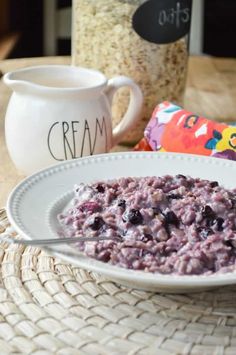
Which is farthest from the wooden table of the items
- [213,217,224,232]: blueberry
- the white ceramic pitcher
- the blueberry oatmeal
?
[213,217,224,232]: blueberry

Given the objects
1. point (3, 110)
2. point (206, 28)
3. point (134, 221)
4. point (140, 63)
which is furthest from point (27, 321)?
point (206, 28)

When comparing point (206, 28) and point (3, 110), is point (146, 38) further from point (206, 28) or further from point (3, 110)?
point (206, 28)

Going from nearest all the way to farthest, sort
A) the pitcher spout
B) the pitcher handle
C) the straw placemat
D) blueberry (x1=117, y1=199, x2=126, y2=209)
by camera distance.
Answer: the straw placemat → blueberry (x1=117, y1=199, x2=126, y2=209) → the pitcher spout → the pitcher handle

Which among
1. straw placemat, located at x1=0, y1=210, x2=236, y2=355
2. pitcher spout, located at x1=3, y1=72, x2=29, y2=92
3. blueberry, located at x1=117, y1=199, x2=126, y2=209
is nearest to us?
straw placemat, located at x1=0, y1=210, x2=236, y2=355

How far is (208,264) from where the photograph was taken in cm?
67

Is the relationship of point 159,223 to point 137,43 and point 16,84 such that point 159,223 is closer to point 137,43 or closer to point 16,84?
point 16,84

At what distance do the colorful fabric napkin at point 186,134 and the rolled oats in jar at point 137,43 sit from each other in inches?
3.4

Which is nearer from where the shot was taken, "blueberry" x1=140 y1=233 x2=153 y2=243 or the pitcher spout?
"blueberry" x1=140 y1=233 x2=153 y2=243

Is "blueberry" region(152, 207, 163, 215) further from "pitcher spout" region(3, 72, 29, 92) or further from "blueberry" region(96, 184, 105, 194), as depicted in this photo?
"pitcher spout" region(3, 72, 29, 92)

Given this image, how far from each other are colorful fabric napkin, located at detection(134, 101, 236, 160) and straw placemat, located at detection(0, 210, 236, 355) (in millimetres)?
298

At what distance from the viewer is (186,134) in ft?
3.38

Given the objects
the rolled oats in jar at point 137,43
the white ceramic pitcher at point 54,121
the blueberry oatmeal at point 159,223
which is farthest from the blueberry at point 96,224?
the rolled oats in jar at point 137,43

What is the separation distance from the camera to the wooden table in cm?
114

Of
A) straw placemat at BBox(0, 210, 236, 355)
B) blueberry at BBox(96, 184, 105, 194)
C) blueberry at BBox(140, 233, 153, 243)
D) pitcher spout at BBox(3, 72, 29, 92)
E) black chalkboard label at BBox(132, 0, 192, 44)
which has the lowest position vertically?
straw placemat at BBox(0, 210, 236, 355)
